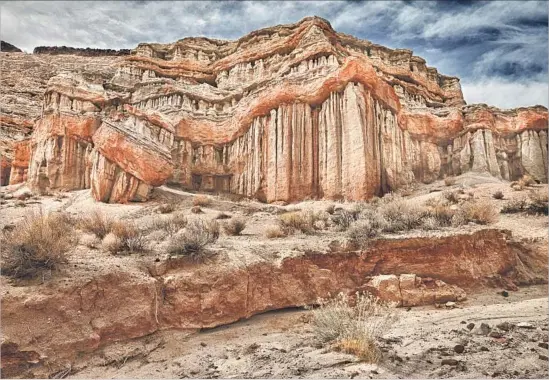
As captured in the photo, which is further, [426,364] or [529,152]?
[529,152]

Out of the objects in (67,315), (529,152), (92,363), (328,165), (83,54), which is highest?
(83,54)

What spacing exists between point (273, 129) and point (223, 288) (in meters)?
14.4

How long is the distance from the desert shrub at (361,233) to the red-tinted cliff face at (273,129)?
313 inches

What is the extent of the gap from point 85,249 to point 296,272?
15.5ft

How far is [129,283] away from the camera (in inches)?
259

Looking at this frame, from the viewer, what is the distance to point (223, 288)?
24.1 ft

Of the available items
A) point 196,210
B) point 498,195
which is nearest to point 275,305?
point 196,210

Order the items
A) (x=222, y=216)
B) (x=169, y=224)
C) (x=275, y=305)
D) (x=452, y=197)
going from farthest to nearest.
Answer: (x=452, y=197)
(x=222, y=216)
(x=169, y=224)
(x=275, y=305)

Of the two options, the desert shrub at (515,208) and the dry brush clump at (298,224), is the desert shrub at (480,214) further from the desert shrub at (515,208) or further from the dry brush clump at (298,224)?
the dry brush clump at (298,224)

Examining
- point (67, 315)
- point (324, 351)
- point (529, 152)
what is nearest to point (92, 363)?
point (67, 315)

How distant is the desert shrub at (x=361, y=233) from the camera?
891 cm

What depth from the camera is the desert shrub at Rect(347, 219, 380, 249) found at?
8.91 meters

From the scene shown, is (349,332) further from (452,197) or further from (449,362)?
(452,197)

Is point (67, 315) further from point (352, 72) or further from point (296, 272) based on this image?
point (352, 72)
